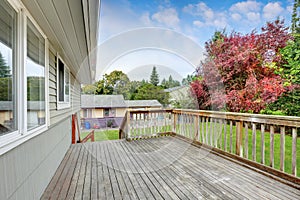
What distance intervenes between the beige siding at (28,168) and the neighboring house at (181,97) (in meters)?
5.19

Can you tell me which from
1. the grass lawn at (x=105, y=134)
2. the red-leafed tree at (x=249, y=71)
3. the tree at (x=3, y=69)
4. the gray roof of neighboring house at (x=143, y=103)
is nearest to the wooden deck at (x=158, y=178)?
the tree at (x=3, y=69)

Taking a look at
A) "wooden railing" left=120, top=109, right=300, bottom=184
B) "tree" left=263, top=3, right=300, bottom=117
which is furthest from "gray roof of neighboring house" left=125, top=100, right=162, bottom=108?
"tree" left=263, top=3, right=300, bottom=117

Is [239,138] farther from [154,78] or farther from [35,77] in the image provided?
[154,78]

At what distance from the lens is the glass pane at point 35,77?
179cm

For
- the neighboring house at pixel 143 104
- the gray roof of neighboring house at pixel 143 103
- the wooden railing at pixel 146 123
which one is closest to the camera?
the wooden railing at pixel 146 123

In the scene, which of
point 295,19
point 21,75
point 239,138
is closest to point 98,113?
point 239,138

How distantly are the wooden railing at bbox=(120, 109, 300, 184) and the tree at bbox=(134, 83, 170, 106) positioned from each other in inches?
51.9

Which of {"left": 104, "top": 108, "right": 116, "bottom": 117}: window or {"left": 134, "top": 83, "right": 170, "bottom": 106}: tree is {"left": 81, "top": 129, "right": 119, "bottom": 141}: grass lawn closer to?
{"left": 104, "top": 108, "right": 116, "bottom": 117}: window

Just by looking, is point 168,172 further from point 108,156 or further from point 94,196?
point 108,156

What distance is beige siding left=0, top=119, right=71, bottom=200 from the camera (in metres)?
1.28

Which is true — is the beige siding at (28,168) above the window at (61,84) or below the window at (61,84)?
below

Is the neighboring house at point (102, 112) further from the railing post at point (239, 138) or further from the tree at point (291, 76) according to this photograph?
the tree at point (291, 76)

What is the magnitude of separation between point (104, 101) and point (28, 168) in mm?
8450

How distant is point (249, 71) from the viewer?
20.1 ft
